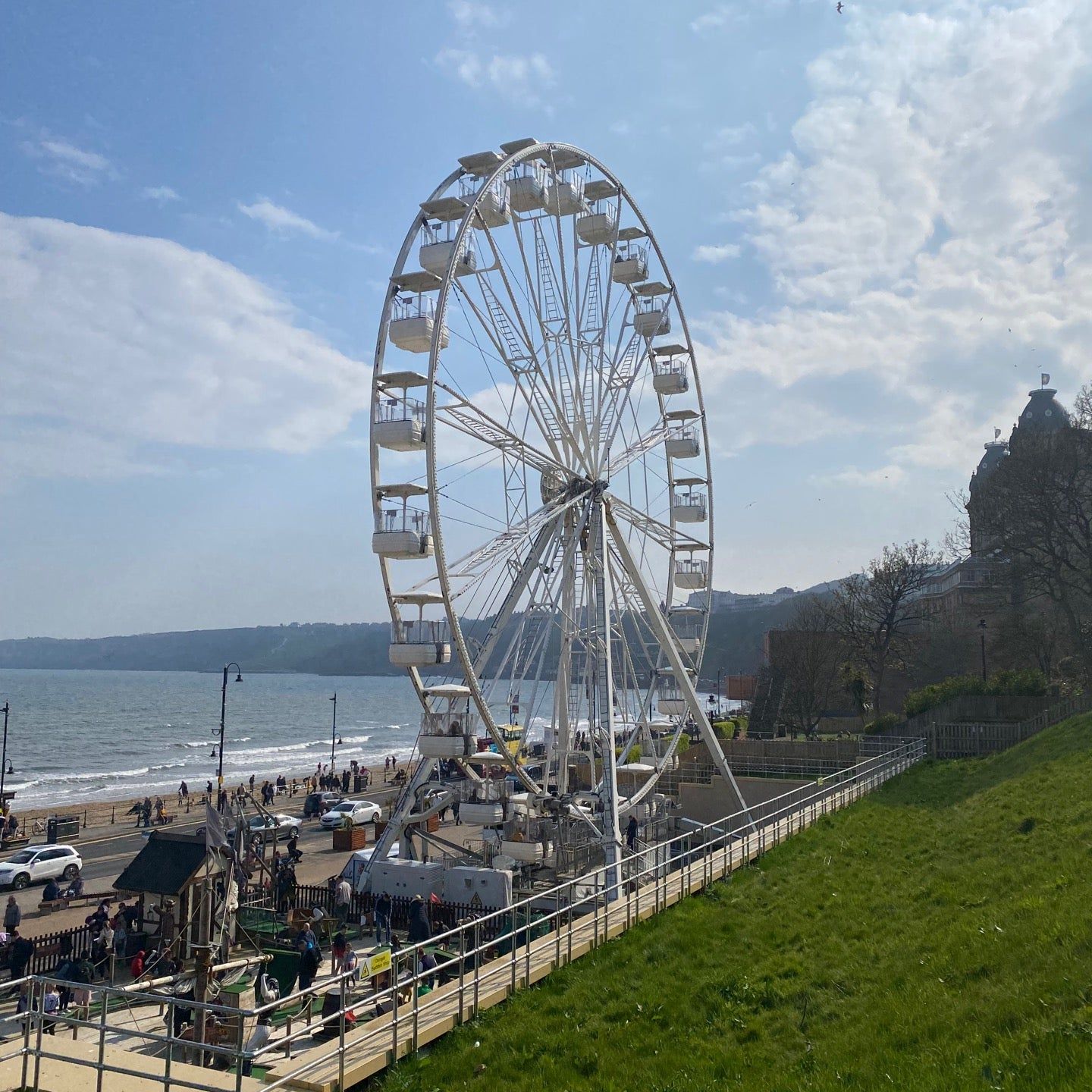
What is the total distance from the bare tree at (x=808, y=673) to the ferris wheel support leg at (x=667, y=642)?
89.1 ft

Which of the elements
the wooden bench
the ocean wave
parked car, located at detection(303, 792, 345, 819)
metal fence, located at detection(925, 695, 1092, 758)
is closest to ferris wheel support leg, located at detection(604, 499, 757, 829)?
metal fence, located at detection(925, 695, 1092, 758)

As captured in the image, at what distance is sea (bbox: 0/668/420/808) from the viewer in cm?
7931

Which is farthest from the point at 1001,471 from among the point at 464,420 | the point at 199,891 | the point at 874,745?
the point at 199,891

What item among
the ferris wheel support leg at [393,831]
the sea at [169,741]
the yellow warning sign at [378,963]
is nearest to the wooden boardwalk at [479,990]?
the yellow warning sign at [378,963]

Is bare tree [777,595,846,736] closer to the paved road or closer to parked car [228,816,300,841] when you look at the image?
the paved road

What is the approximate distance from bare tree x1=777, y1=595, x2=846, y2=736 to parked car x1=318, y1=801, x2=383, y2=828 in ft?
75.6

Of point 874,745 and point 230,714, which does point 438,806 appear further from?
point 230,714

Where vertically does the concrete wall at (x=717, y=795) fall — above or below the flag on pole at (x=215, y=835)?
below

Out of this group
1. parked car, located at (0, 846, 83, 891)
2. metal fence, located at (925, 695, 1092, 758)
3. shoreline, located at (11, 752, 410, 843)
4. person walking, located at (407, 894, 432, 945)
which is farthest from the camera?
shoreline, located at (11, 752, 410, 843)

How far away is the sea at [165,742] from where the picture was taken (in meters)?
79.3

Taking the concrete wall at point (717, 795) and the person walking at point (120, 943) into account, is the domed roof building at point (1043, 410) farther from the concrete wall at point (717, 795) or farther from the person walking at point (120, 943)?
the person walking at point (120, 943)

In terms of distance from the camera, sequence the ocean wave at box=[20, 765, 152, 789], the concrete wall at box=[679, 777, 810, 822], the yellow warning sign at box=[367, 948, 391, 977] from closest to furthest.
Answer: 1. the yellow warning sign at box=[367, 948, 391, 977]
2. the concrete wall at box=[679, 777, 810, 822]
3. the ocean wave at box=[20, 765, 152, 789]

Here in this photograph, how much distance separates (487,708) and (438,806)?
159 inches

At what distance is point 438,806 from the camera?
24953 mm
